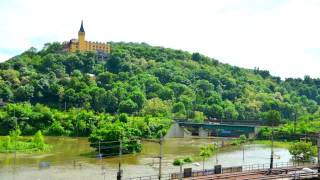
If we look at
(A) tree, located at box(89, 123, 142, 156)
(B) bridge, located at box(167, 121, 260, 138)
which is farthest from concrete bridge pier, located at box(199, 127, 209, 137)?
(A) tree, located at box(89, 123, 142, 156)

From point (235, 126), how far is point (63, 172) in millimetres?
66547

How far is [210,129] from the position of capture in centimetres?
12138

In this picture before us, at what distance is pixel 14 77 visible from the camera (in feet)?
437

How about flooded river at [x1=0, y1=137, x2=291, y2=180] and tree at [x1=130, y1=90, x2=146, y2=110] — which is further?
tree at [x1=130, y1=90, x2=146, y2=110]

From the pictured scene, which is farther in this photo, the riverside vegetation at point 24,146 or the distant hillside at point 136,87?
the distant hillside at point 136,87

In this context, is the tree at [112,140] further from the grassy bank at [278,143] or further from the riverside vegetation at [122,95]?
the grassy bank at [278,143]

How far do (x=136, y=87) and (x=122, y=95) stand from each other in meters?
12.8

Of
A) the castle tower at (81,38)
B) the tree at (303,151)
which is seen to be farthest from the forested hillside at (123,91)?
the tree at (303,151)

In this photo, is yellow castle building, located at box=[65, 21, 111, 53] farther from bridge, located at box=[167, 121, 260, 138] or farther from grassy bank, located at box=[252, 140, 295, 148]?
grassy bank, located at box=[252, 140, 295, 148]

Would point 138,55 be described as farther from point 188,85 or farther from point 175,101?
point 175,101

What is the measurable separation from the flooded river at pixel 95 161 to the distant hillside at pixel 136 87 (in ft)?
115

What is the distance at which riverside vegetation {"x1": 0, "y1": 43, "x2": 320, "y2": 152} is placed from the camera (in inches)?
3996

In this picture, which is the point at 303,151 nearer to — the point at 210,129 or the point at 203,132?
the point at 210,129

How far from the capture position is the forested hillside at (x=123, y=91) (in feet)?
395
